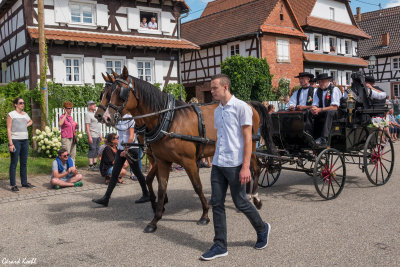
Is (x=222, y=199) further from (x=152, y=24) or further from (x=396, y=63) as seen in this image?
(x=396, y=63)

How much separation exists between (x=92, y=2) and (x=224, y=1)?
828 inches

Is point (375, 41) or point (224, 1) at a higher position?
point (224, 1)

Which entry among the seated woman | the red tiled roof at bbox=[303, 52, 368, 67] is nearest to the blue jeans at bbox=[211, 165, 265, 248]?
the seated woman

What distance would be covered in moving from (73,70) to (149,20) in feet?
18.9

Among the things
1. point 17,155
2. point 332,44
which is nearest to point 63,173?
point 17,155

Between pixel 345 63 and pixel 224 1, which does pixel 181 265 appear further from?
pixel 224 1

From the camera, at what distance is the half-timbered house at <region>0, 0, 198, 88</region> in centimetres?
1977

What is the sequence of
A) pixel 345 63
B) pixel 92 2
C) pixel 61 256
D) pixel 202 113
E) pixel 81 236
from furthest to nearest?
pixel 345 63, pixel 92 2, pixel 202 113, pixel 81 236, pixel 61 256

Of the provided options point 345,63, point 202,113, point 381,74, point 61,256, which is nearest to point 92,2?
point 202,113

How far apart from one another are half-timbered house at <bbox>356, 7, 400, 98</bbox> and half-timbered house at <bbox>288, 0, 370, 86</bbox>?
532cm

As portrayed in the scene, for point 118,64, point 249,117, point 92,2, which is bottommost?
point 249,117

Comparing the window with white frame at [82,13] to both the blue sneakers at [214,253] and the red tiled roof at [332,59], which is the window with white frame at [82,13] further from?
the blue sneakers at [214,253]

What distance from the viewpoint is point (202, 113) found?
6.02m

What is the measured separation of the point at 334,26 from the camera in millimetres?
34156
